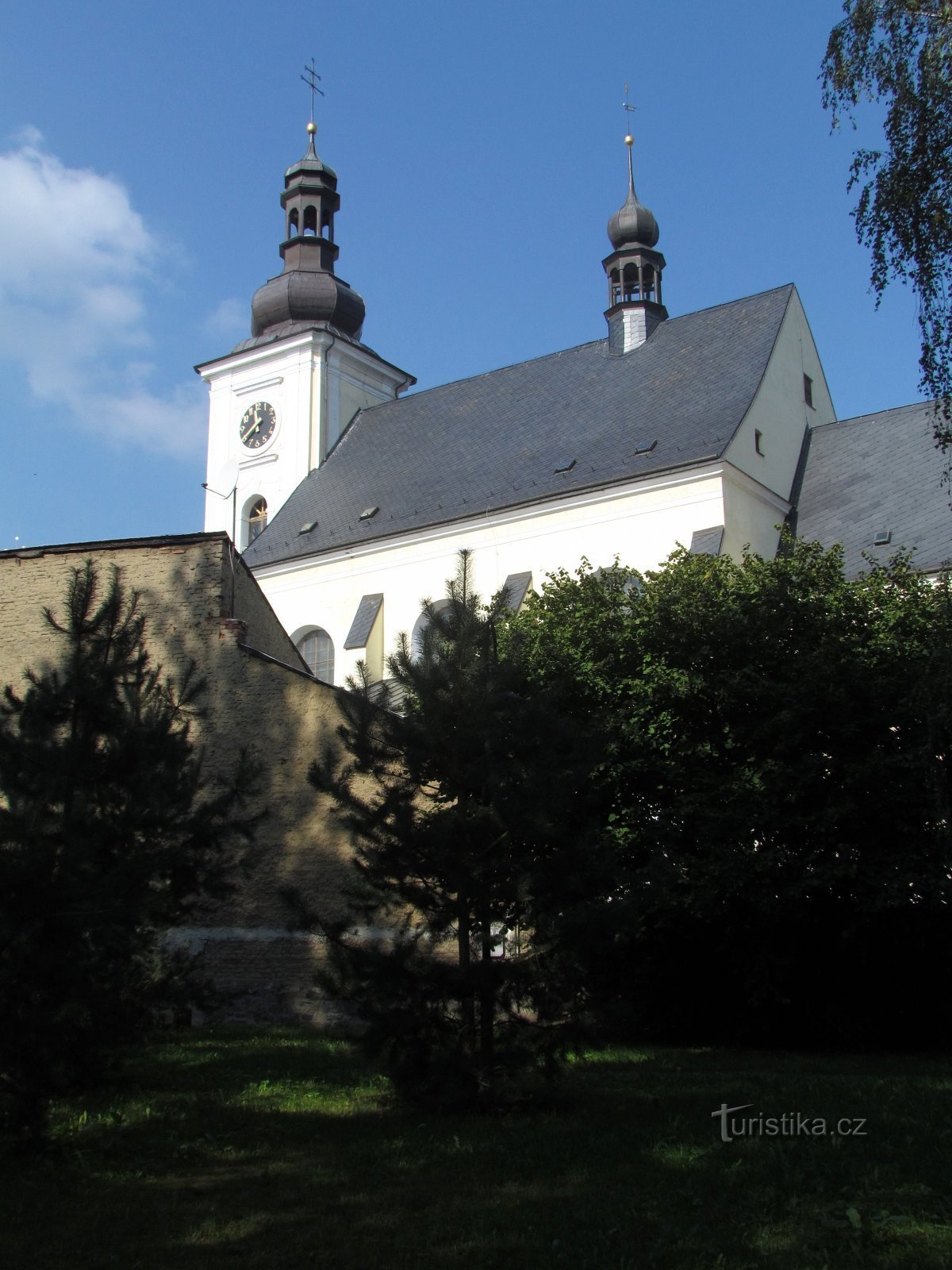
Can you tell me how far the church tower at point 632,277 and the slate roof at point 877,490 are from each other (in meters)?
5.69

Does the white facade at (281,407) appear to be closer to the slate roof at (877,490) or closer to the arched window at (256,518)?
the arched window at (256,518)

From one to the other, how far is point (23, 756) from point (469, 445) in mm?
26598

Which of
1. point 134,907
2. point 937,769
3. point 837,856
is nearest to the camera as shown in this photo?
point 134,907

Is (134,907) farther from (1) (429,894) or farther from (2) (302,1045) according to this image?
(2) (302,1045)

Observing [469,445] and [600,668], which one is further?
[469,445]

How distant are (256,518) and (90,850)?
32.5 m

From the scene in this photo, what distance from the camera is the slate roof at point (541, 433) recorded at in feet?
93.2

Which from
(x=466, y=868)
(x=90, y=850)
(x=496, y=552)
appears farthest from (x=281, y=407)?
(x=90, y=850)

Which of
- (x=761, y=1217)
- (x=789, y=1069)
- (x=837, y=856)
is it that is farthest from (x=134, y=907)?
(x=837, y=856)

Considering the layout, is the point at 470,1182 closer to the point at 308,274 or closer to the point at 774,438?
the point at 774,438

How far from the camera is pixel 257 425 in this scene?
39188 millimetres

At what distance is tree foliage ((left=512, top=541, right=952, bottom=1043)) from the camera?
1440 cm

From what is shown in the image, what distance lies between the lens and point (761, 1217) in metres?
5.91

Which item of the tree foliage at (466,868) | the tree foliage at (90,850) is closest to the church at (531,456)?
the tree foliage at (466,868)
